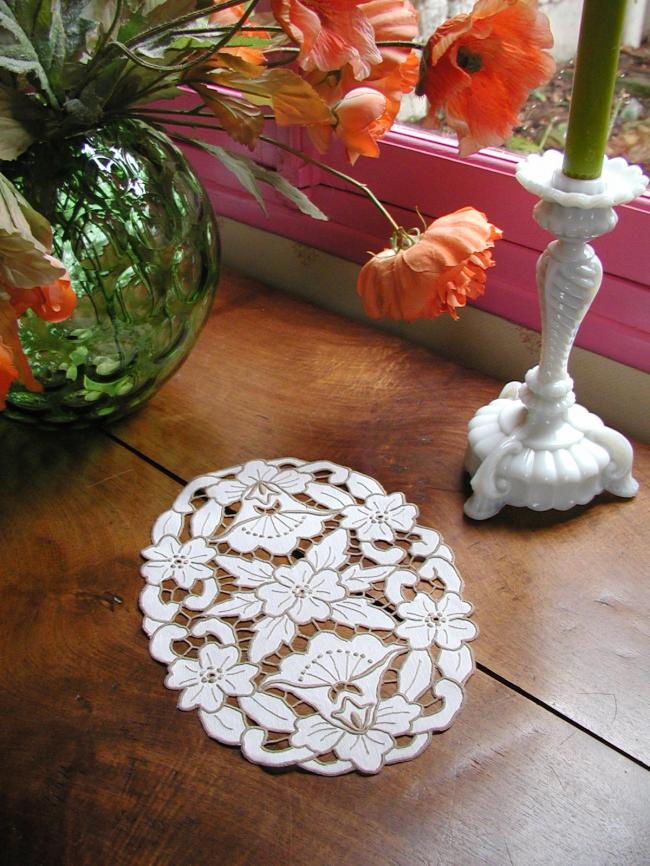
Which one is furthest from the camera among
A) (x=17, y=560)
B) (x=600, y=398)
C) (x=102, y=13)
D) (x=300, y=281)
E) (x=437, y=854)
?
(x=300, y=281)

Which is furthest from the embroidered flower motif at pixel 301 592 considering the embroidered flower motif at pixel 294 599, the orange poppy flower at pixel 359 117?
the orange poppy flower at pixel 359 117

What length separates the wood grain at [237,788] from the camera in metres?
0.57

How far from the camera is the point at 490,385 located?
97 cm

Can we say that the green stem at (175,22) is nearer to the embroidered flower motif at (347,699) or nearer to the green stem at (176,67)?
the green stem at (176,67)

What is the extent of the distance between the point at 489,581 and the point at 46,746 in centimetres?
36

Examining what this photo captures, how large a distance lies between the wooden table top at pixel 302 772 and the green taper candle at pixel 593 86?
12.0 inches

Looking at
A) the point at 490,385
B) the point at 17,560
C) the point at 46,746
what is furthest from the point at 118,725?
the point at 490,385

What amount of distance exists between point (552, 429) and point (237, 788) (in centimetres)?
40

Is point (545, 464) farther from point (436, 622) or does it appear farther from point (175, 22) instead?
point (175, 22)

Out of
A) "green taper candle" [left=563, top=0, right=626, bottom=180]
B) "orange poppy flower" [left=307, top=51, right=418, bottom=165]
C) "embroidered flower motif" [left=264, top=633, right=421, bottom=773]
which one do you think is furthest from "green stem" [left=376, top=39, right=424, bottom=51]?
"embroidered flower motif" [left=264, top=633, right=421, bottom=773]

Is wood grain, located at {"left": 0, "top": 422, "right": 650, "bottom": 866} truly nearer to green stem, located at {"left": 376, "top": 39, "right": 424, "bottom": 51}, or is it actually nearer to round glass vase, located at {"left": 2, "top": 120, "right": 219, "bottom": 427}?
round glass vase, located at {"left": 2, "top": 120, "right": 219, "bottom": 427}

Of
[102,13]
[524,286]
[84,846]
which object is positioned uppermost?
[102,13]

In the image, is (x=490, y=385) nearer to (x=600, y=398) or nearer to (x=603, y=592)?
(x=600, y=398)

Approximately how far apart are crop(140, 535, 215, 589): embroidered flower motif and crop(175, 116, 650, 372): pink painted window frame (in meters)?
0.44
